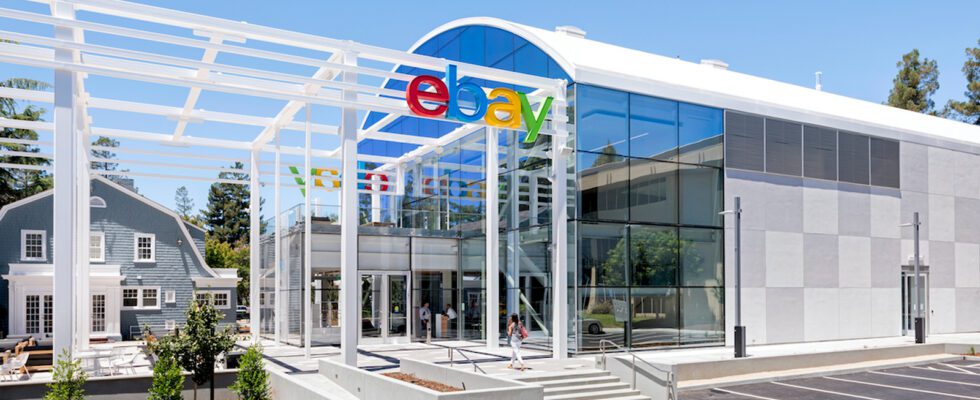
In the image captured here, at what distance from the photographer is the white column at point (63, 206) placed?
1620 cm

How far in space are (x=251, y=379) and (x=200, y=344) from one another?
134 cm

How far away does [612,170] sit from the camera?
24750 millimetres

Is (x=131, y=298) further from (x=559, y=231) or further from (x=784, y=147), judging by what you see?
(x=784, y=147)

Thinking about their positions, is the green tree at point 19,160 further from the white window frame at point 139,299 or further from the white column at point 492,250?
the white column at point 492,250

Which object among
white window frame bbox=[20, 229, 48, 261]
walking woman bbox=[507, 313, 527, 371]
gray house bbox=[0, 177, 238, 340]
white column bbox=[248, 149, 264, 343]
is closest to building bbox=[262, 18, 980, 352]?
white column bbox=[248, 149, 264, 343]

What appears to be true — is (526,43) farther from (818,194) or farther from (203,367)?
(203,367)

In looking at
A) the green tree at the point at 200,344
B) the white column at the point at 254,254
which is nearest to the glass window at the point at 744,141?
the white column at the point at 254,254

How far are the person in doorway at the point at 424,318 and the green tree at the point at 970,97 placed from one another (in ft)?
184

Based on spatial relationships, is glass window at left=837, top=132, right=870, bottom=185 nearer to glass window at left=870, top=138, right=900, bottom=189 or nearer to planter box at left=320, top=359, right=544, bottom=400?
glass window at left=870, top=138, right=900, bottom=189

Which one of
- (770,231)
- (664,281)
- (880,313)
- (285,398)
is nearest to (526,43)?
(664,281)

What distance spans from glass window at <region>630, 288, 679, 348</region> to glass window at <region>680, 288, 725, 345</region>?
18.0 inches

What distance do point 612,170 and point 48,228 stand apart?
24.9 meters

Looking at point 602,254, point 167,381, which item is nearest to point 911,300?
point 602,254

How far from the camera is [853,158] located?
3128 centimetres
